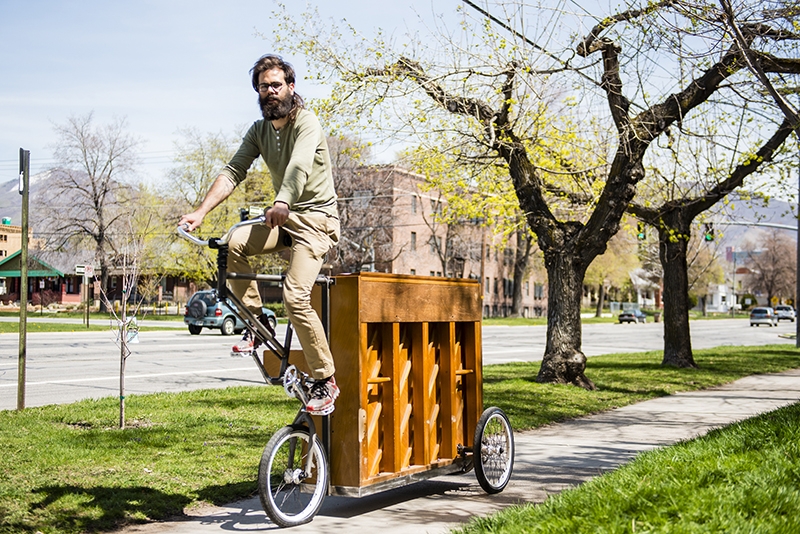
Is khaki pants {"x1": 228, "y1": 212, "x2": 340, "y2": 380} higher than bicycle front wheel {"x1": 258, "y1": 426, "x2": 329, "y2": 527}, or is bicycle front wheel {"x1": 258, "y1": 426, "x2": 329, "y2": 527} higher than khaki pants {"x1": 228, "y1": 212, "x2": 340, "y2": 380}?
khaki pants {"x1": 228, "y1": 212, "x2": 340, "y2": 380}

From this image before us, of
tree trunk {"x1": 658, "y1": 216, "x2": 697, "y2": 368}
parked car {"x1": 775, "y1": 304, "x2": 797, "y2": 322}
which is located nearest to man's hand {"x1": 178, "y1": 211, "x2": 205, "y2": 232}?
tree trunk {"x1": 658, "y1": 216, "x2": 697, "y2": 368}

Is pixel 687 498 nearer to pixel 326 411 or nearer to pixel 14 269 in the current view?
pixel 326 411

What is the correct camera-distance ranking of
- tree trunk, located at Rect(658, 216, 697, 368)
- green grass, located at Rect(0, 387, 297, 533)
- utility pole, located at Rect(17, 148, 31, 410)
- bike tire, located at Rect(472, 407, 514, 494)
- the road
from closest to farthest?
green grass, located at Rect(0, 387, 297, 533) < bike tire, located at Rect(472, 407, 514, 494) < utility pole, located at Rect(17, 148, 31, 410) < the road < tree trunk, located at Rect(658, 216, 697, 368)

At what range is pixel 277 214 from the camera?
5.04 metres

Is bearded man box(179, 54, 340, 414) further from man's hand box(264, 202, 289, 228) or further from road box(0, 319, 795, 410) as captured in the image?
road box(0, 319, 795, 410)

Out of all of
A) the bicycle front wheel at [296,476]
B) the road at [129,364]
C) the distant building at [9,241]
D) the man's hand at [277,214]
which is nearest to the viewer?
the man's hand at [277,214]

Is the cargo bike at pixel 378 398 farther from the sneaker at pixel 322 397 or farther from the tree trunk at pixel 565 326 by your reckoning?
the tree trunk at pixel 565 326

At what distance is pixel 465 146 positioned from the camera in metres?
15.4

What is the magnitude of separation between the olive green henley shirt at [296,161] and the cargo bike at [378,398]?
1.09 ft

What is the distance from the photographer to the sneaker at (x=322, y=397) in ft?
18.6

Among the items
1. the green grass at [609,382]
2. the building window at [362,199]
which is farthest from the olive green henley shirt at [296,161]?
the building window at [362,199]

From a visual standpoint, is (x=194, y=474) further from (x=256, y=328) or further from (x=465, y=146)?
(x=465, y=146)

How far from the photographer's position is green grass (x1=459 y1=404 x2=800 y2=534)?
4.42 metres

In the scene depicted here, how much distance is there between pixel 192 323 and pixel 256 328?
91.9 ft
